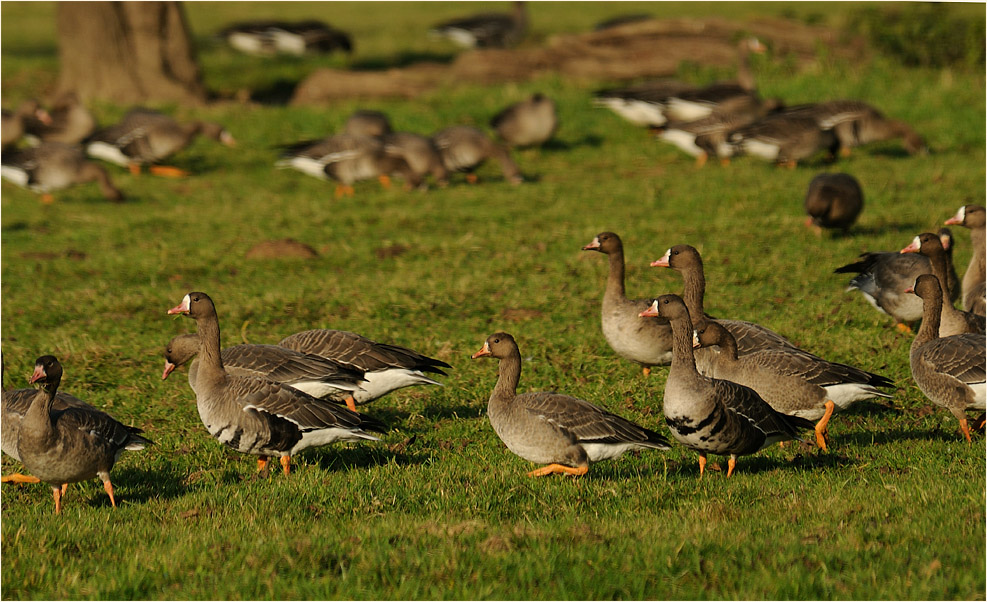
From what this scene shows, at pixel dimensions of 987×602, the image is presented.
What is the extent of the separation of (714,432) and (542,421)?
1350 mm

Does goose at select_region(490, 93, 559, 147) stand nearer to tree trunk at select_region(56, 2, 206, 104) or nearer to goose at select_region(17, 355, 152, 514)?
tree trunk at select_region(56, 2, 206, 104)

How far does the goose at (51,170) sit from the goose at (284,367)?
12414mm

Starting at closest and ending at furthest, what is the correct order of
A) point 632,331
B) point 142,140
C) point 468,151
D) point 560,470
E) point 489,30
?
point 560,470
point 632,331
point 468,151
point 142,140
point 489,30

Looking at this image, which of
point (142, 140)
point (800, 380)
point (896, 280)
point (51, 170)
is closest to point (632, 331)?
point (800, 380)

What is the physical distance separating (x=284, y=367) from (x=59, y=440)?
8.13 ft

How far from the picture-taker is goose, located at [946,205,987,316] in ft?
39.9

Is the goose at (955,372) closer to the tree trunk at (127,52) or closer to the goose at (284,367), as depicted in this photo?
the goose at (284,367)

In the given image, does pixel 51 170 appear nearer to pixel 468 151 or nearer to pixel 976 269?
pixel 468 151

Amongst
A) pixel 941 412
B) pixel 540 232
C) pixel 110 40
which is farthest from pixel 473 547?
pixel 110 40

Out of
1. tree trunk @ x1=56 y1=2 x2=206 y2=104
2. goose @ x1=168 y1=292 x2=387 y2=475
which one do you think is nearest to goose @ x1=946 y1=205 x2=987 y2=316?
goose @ x1=168 y1=292 x2=387 y2=475

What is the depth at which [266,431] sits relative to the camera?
8648 mm

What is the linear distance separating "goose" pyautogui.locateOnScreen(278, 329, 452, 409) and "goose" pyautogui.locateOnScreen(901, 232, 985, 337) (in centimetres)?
522

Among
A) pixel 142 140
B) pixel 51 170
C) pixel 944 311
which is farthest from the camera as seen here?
pixel 142 140

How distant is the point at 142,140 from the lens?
23.4m
